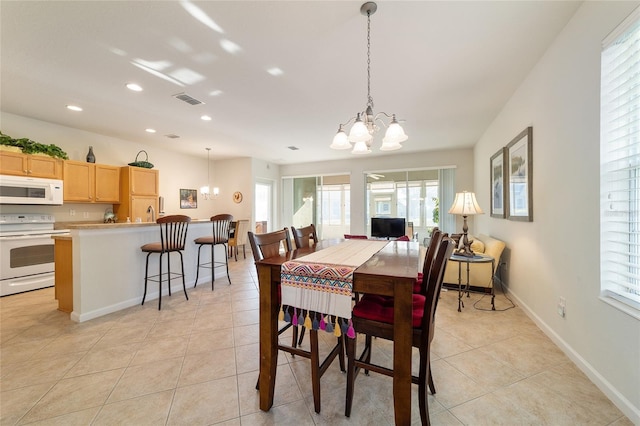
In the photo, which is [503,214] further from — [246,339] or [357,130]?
[246,339]

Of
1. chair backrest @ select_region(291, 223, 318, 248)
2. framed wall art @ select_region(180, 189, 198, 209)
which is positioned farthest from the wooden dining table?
framed wall art @ select_region(180, 189, 198, 209)

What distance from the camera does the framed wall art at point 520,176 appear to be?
2596 millimetres

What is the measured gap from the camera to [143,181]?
5.06 m

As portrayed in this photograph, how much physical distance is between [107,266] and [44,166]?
2.45 metres

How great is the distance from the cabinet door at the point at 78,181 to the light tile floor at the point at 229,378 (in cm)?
216

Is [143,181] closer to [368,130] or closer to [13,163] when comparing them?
[13,163]

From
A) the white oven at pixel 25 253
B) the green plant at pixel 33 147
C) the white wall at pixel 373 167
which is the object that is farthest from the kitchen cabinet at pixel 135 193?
the white wall at pixel 373 167

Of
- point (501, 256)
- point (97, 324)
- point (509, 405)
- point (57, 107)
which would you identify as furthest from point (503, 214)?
point (57, 107)

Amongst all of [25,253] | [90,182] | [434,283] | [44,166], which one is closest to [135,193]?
[90,182]

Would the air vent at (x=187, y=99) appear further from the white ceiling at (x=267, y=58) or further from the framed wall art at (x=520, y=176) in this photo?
the framed wall art at (x=520, y=176)

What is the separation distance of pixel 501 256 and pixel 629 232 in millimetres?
2289

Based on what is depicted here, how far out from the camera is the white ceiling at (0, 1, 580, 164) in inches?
72.1

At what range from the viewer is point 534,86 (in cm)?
253

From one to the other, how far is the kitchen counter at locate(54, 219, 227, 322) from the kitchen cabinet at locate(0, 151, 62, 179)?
1.77 meters
